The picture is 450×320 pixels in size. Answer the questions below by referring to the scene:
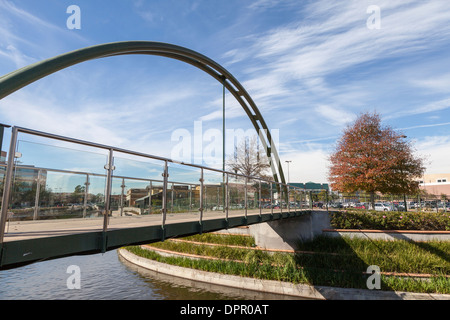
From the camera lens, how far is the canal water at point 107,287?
11.7 meters

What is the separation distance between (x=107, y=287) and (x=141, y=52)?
11.3 m

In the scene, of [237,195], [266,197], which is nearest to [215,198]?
[237,195]

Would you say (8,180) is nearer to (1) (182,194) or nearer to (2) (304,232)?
(1) (182,194)

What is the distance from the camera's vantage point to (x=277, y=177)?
29.5 meters

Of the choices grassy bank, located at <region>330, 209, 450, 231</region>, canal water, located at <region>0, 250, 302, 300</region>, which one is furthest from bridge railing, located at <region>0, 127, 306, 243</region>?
grassy bank, located at <region>330, 209, 450, 231</region>

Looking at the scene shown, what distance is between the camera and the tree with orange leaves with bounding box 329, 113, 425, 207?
18.9 metres

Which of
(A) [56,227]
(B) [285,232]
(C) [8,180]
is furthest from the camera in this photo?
(B) [285,232]

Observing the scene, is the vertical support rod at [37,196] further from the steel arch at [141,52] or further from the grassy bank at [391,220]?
the grassy bank at [391,220]

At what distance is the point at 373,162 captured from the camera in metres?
19.1

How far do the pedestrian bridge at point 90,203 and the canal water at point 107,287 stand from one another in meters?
5.00

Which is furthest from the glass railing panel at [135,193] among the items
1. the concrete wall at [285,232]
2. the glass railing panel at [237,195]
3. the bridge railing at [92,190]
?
the concrete wall at [285,232]

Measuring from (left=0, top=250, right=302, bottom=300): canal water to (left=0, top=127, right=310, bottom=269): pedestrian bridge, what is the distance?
197 inches

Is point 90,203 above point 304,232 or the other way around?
above
